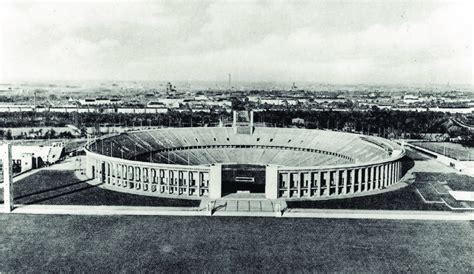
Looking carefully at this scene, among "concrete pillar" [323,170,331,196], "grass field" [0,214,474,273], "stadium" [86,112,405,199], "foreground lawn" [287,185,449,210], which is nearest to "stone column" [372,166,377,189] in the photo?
"stadium" [86,112,405,199]

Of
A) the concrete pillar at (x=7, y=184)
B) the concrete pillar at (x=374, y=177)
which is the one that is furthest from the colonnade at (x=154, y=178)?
the concrete pillar at (x=374, y=177)

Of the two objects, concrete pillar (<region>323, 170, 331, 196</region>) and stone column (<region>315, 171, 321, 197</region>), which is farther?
concrete pillar (<region>323, 170, 331, 196</region>)

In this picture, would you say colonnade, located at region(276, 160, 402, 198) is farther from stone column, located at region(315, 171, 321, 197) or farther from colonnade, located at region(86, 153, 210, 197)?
colonnade, located at region(86, 153, 210, 197)

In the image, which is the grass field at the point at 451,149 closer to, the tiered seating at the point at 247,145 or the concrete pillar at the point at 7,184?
the tiered seating at the point at 247,145

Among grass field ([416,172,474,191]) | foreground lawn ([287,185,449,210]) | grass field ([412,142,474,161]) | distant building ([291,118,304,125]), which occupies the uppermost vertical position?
distant building ([291,118,304,125])

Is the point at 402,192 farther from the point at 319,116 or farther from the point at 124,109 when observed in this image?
the point at 124,109

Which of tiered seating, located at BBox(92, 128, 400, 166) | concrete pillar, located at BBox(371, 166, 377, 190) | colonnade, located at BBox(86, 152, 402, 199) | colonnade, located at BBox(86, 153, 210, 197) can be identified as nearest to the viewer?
colonnade, located at BBox(86, 152, 402, 199)
